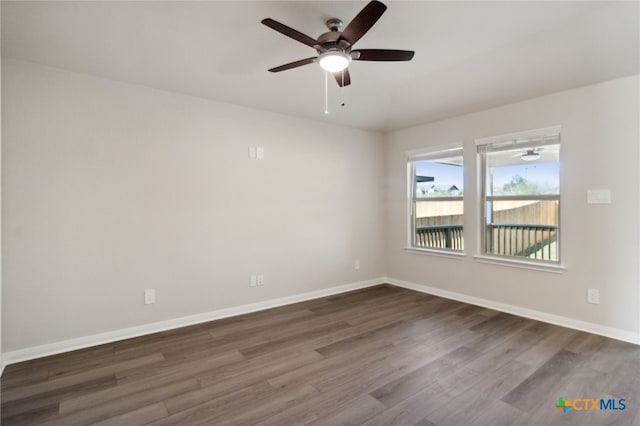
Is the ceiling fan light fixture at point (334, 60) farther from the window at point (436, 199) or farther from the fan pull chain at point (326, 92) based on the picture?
the window at point (436, 199)

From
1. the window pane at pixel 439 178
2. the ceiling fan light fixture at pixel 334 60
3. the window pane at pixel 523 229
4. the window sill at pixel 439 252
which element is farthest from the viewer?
the window pane at pixel 439 178

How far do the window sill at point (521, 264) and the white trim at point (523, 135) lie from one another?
53.8 inches

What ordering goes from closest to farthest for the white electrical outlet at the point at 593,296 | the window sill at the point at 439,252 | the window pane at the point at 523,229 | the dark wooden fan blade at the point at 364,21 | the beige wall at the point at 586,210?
the dark wooden fan blade at the point at 364,21 → the beige wall at the point at 586,210 → the white electrical outlet at the point at 593,296 → the window pane at the point at 523,229 → the window sill at the point at 439,252

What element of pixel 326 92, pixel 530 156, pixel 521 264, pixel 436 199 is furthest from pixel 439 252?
pixel 326 92

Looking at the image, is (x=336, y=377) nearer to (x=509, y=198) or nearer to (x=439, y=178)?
(x=509, y=198)

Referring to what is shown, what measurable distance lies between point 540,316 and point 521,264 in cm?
56

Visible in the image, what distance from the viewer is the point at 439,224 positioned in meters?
4.61

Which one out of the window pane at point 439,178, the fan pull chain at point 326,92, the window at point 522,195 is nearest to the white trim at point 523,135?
the window at point 522,195

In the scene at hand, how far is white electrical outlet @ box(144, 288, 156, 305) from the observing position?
313cm

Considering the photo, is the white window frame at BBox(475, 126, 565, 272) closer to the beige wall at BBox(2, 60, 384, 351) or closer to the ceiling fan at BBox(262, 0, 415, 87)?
the beige wall at BBox(2, 60, 384, 351)

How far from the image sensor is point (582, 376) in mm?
2287

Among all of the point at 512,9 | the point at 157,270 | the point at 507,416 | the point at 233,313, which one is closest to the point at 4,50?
the point at 157,270

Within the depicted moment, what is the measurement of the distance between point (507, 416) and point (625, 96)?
9.69ft

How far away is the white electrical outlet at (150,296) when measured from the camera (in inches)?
123
